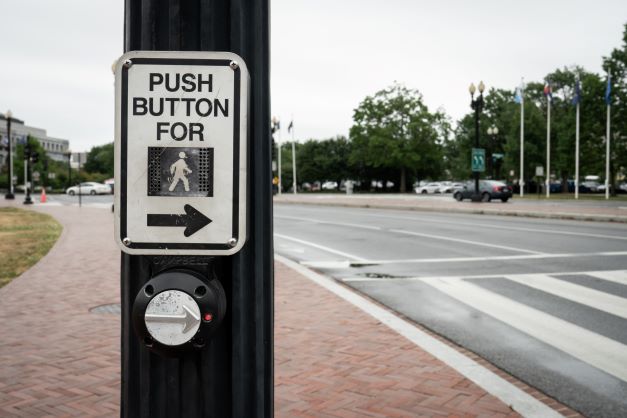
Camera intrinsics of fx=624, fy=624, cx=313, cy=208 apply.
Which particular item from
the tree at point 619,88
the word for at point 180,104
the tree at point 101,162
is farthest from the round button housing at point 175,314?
the tree at point 101,162

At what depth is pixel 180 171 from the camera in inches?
61.4

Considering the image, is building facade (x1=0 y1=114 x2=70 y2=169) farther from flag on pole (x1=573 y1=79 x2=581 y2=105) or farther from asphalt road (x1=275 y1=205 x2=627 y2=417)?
asphalt road (x1=275 y1=205 x2=627 y2=417)

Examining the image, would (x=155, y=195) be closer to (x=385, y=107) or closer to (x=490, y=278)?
(x=490, y=278)

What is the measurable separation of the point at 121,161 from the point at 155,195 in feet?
0.41

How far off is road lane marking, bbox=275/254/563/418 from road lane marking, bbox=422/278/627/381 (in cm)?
101

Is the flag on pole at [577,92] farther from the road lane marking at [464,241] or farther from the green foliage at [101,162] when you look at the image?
the green foliage at [101,162]

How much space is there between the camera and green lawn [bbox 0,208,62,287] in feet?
35.6

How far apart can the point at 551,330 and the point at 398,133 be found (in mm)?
73494

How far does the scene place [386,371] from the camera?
477cm

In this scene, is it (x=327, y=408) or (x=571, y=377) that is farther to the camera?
(x=571, y=377)

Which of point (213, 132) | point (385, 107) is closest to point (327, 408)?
point (213, 132)

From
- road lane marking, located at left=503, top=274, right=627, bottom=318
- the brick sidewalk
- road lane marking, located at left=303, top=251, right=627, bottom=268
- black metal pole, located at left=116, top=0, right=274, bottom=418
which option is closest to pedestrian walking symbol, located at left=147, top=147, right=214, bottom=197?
black metal pole, located at left=116, top=0, right=274, bottom=418

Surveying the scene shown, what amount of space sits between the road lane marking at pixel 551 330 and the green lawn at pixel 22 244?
6729 millimetres

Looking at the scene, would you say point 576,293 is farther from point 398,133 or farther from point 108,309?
point 398,133
